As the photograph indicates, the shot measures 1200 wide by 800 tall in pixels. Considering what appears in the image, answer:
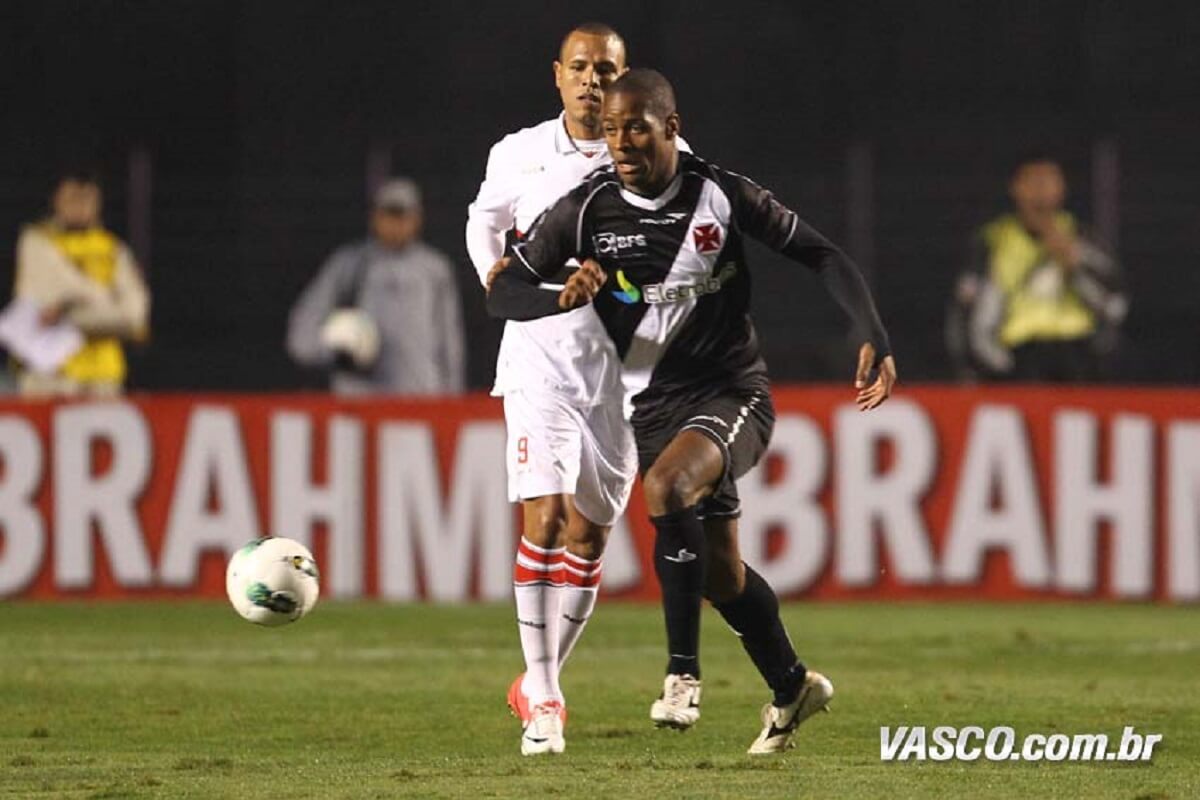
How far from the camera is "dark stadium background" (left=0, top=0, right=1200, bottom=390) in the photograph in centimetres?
1739

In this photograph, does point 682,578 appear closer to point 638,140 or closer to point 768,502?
point 638,140

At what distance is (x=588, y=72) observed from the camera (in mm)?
8062

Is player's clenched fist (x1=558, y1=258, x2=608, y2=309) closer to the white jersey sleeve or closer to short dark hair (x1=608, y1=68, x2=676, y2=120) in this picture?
short dark hair (x1=608, y1=68, x2=676, y2=120)

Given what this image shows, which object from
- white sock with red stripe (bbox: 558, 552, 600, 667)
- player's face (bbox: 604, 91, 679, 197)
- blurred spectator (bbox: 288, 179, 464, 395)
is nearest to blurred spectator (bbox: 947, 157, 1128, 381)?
blurred spectator (bbox: 288, 179, 464, 395)

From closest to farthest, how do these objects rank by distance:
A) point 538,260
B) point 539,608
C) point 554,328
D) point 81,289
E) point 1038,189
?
point 538,260
point 539,608
point 554,328
point 81,289
point 1038,189

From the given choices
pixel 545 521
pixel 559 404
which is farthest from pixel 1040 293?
pixel 545 521

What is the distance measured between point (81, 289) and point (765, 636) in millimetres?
7784

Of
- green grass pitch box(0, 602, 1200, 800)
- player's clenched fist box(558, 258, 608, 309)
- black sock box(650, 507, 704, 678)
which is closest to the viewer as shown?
green grass pitch box(0, 602, 1200, 800)

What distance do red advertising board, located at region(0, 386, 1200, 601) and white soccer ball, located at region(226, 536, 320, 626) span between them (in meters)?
4.91

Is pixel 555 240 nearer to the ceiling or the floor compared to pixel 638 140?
nearer to the floor

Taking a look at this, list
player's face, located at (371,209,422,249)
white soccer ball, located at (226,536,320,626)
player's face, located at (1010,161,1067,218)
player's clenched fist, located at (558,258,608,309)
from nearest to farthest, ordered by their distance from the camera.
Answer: player's clenched fist, located at (558,258,608,309) → white soccer ball, located at (226,536,320,626) → player's face, located at (1010,161,1067,218) → player's face, located at (371,209,422,249)

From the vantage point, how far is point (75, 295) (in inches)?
572

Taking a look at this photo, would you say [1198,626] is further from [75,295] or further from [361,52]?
[361,52]

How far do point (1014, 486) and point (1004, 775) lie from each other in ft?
20.8
